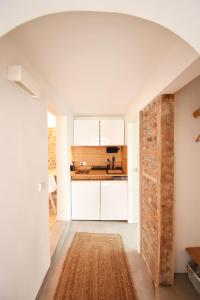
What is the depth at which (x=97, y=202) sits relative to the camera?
3.64 m

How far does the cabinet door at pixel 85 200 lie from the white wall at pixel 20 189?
1678 mm

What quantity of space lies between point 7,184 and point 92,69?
1254 millimetres

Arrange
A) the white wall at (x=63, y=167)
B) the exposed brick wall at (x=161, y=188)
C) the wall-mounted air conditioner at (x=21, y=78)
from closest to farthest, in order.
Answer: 1. the wall-mounted air conditioner at (x=21, y=78)
2. the exposed brick wall at (x=161, y=188)
3. the white wall at (x=63, y=167)

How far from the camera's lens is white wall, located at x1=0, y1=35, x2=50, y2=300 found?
3.82ft

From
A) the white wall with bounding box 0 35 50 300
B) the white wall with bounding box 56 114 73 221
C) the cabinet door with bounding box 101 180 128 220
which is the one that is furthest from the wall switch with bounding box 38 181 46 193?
the cabinet door with bounding box 101 180 128 220

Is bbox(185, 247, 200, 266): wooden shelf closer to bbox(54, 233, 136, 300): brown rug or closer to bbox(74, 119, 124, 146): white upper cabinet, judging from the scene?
bbox(54, 233, 136, 300): brown rug

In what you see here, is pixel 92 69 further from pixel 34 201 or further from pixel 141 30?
pixel 34 201

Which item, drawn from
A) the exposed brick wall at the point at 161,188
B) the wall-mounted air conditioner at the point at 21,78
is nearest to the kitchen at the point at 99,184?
the exposed brick wall at the point at 161,188

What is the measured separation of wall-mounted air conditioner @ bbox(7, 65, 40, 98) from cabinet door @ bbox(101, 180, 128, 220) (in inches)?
101

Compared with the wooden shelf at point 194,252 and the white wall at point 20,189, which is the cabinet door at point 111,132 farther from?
the wooden shelf at point 194,252

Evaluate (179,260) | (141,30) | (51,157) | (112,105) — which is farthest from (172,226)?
(51,157)

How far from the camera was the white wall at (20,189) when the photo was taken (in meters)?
1.17

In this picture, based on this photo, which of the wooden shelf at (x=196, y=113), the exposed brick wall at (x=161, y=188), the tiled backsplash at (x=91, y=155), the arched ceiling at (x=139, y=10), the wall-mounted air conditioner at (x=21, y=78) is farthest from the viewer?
the tiled backsplash at (x=91, y=155)

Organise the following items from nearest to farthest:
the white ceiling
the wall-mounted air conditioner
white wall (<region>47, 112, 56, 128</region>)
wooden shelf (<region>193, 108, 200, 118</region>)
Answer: the white ceiling, the wall-mounted air conditioner, wooden shelf (<region>193, 108, 200, 118</region>), white wall (<region>47, 112, 56, 128</region>)
